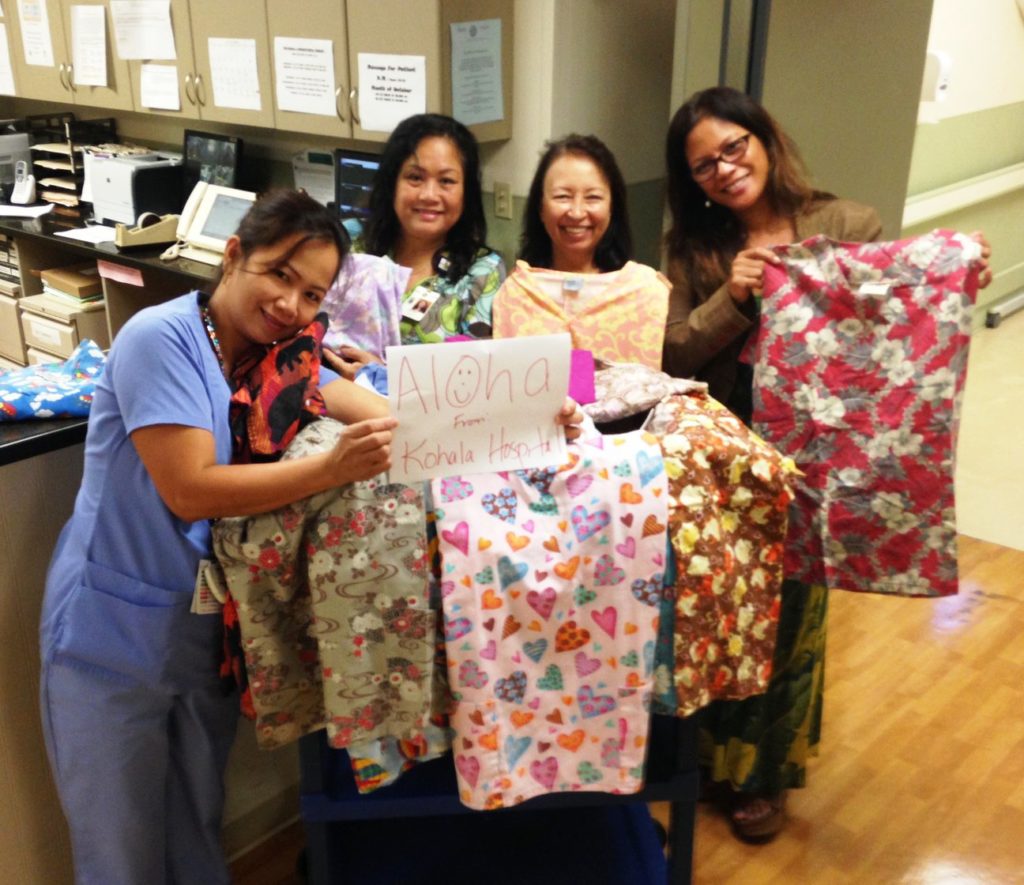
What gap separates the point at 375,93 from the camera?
2707 mm

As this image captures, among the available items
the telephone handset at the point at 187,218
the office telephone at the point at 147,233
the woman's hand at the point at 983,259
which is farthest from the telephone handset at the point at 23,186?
the woman's hand at the point at 983,259

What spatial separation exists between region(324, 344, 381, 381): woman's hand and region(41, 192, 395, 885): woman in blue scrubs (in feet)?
0.59

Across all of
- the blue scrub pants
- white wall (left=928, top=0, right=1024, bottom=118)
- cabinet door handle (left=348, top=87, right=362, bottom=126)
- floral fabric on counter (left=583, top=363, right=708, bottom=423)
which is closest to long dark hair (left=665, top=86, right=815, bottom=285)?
floral fabric on counter (left=583, top=363, right=708, bottom=423)

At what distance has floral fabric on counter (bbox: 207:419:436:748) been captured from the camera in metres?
1.14

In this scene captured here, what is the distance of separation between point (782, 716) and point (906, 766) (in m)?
0.49

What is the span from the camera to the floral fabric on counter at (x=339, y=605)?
3.75 feet

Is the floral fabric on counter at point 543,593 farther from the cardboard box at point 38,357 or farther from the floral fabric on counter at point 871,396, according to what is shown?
the cardboard box at point 38,357

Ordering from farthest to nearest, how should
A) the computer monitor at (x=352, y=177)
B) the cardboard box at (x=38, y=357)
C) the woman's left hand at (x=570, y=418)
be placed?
the cardboard box at (x=38, y=357) → the computer monitor at (x=352, y=177) → the woman's left hand at (x=570, y=418)

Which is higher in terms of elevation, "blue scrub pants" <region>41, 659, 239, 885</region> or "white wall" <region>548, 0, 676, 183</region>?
"white wall" <region>548, 0, 676, 183</region>

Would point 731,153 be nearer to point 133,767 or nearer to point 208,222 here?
point 133,767

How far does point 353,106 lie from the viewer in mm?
2799

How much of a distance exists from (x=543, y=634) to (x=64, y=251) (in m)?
3.51

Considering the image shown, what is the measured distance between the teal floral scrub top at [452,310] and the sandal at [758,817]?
110 centimetres

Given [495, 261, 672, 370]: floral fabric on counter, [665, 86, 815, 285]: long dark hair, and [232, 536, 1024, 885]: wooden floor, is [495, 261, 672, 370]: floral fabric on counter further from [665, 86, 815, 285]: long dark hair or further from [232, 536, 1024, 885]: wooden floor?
[232, 536, 1024, 885]: wooden floor
